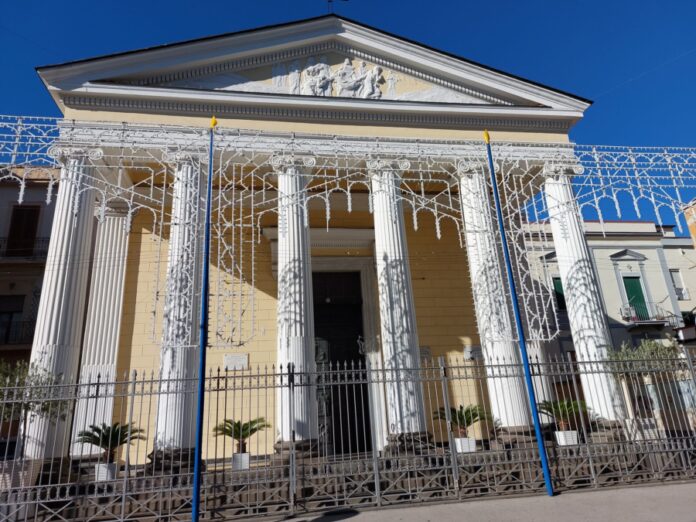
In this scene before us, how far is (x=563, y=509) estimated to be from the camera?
5.75 m

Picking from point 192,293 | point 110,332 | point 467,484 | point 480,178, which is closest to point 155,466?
point 192,293

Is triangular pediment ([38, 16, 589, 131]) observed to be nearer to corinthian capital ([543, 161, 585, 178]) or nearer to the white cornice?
the white cornice

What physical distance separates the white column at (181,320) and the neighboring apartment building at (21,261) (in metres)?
8.64

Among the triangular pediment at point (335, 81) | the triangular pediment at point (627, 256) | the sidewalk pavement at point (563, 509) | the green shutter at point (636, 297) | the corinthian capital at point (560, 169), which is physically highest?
the triangular pediment at point (335, 81)

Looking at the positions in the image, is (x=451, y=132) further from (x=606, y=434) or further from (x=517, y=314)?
(x=606, y=434)

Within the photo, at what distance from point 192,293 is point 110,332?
2747 millimetres

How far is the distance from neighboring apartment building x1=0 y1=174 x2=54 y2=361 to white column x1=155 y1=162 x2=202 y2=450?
8.64m

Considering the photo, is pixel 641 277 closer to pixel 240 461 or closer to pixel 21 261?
pixel 240 461

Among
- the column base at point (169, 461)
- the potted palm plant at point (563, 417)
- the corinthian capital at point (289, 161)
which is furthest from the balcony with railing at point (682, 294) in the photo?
the column base at point (169, 461)

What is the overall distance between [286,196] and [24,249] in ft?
35.4

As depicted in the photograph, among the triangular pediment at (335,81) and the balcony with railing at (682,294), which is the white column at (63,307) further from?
the balcony with railing at (682,294)

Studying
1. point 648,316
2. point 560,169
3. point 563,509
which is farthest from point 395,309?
point 648,316

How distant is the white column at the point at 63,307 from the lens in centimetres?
754

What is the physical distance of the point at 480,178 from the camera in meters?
10.8
